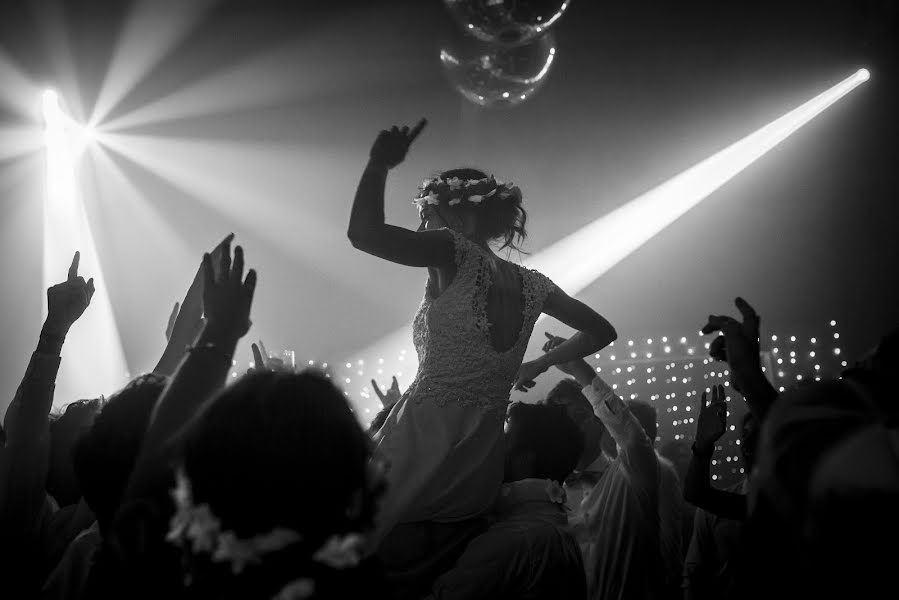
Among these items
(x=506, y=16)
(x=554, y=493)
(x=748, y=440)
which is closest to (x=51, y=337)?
(x=554, y=493)

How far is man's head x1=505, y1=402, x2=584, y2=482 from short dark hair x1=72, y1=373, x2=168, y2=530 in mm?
1259

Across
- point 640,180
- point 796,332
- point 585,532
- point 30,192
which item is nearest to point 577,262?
point 640,180

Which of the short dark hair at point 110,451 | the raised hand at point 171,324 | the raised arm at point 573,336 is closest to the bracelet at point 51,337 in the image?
the raised hand at point 171,324

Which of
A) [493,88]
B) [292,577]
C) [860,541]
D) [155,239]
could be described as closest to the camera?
[860,541]

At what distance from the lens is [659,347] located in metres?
10.5

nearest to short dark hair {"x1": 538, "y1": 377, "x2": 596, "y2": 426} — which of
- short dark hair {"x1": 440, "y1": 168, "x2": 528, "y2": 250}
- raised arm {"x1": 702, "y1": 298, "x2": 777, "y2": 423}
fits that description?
short dark hair {"x1": 440, "y1": 168, "x2": 528, "y2": 250}

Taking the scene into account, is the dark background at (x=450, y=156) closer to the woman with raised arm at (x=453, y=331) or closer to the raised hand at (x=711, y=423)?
the woman with raised arm at (x=453, y=331)

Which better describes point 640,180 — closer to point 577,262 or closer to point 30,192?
point 577,262

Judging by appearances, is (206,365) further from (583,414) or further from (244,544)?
(583,414)

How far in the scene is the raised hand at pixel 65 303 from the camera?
6.21 feet

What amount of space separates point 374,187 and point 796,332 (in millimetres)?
10397

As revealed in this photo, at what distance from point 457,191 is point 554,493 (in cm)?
98

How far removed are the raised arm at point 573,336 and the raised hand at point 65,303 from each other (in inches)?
52.8

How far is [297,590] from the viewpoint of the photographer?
100 cm
